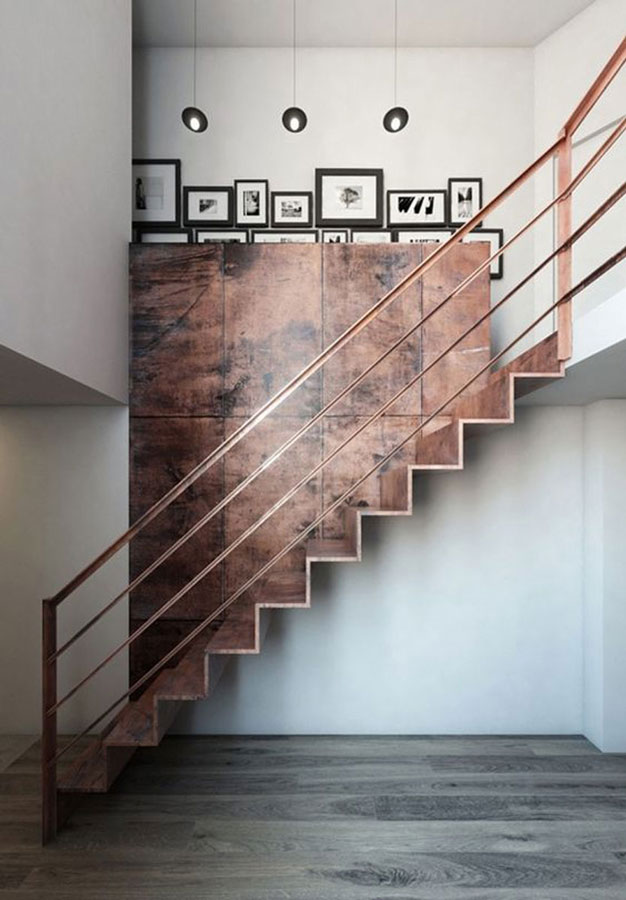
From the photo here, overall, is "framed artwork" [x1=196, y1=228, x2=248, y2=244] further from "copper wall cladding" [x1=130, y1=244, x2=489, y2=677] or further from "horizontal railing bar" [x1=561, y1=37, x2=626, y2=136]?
"horizontal railing bar" [x1=561, y1=37, x2=626, y2=136]

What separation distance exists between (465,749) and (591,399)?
222cm

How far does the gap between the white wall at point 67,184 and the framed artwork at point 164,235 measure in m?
0.63

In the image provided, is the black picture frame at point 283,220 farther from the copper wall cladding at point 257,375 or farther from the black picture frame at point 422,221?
the copper wall cladding at point 257,375

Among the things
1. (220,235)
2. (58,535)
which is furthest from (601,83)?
(58,535)

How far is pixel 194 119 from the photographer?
4305 millimetres

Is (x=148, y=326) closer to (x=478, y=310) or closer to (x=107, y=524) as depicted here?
(x=107, y=524)

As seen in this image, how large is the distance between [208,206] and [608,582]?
3.56 meters

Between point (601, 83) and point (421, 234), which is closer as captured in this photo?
point (601, 83)

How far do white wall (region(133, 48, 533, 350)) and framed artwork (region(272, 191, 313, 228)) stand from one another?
2.9 inches

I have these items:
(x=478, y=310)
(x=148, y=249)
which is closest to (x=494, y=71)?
(x=478, y=310)

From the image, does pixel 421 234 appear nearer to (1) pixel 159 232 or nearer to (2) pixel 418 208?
(2) pixel 418 208

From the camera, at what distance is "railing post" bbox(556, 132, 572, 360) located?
301cm

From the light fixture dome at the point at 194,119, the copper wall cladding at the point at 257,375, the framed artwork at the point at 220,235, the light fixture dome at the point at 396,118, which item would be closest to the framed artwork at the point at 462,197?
the light fixture dome at the point at 396,118

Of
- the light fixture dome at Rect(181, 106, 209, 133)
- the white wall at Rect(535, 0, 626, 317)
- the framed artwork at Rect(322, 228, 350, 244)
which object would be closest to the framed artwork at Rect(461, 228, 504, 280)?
the white wall at Rect(535, 0, 626, 317)
